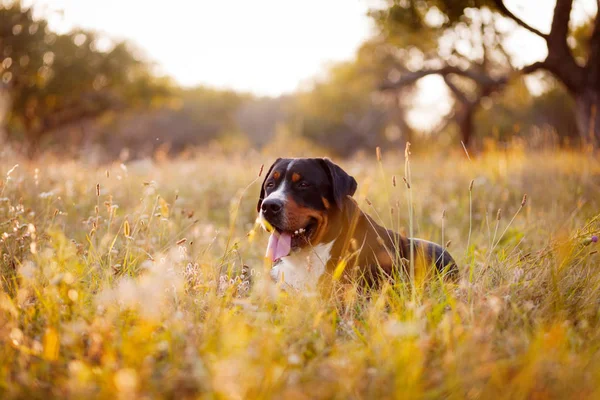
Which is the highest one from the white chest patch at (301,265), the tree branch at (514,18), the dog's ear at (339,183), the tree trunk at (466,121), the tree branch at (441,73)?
the tree branch at (514,18)

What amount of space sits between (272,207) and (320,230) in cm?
44

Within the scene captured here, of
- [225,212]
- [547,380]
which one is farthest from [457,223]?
[547,380]

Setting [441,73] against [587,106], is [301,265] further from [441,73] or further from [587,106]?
[441,73]

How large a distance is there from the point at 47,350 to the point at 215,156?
8.67 m

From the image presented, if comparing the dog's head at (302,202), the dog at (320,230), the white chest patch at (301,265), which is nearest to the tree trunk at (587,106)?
the dog at (320,230)

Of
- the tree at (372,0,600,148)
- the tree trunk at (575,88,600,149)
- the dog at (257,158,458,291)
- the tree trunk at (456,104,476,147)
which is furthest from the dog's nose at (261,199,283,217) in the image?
the tree trunk at (456,104,476,147)

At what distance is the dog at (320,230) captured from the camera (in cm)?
363

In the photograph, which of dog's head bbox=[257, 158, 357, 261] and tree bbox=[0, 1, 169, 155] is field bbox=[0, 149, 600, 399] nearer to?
dog's head bbox=[257, 158, 357, 261]

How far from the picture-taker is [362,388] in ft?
6.64

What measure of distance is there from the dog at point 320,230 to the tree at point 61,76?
42.1ft

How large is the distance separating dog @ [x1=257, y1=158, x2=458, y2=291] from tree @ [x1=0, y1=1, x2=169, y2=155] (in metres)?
12.8

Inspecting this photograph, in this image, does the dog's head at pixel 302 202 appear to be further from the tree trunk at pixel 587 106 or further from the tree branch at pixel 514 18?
the tree trunk at pixel 587 106

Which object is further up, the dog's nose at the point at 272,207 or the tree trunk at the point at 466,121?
the tree trunk at the point at 466,121

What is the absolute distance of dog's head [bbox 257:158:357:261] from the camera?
3623 millimetres
